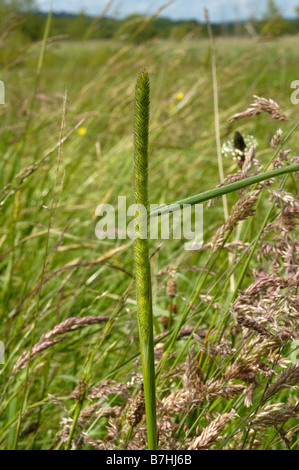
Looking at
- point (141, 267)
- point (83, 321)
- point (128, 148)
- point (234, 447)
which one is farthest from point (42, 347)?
point (128, 148)

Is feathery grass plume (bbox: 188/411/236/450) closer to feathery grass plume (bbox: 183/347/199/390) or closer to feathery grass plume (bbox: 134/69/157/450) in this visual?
feathery grass plume (bbox: 183/347/199/390)

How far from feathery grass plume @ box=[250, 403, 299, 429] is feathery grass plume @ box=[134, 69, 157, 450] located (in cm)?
19

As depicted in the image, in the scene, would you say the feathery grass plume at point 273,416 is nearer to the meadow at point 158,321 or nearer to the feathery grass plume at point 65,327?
the meadow at point 158,321

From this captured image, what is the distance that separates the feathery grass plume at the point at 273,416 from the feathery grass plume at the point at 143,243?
0.19m

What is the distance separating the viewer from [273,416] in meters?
0.60

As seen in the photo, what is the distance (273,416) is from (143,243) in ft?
1.05

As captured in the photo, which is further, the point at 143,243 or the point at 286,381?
the point at 286,381

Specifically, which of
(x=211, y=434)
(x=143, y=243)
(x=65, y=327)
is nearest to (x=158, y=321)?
(x=65, y=327)

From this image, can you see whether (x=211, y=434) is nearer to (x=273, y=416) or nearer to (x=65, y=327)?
(x=273, y=416)

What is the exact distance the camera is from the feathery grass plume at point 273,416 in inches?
23.4

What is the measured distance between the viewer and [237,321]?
2.01 ft

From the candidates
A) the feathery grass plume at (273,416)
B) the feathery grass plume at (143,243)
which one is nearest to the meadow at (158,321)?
the feathery grass plume at (273,416)
